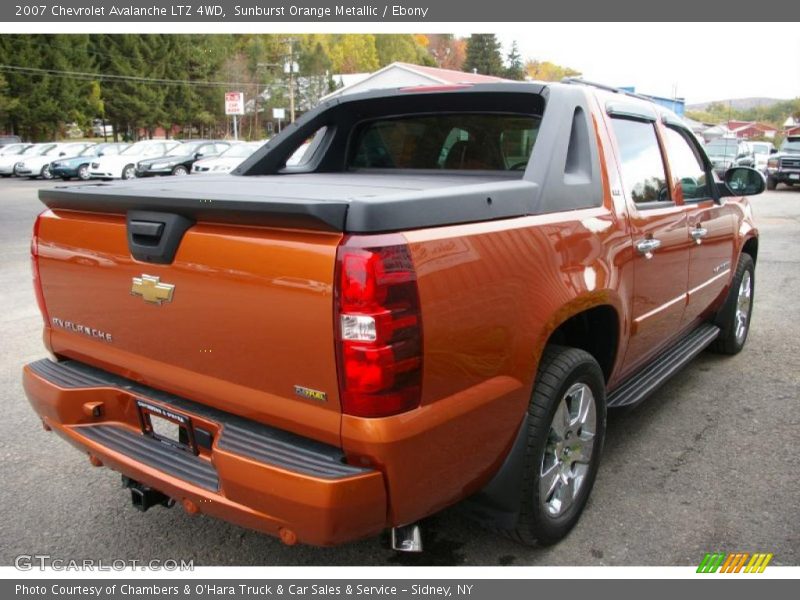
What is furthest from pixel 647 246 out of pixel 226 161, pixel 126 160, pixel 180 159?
pixel 126 160

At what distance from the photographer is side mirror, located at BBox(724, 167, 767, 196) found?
183 inches

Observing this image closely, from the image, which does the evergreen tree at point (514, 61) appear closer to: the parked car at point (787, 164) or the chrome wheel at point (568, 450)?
the parked car at point (787, 164)

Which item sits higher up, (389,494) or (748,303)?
(389,494)

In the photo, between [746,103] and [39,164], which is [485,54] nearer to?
[39,164]

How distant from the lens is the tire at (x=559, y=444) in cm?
261

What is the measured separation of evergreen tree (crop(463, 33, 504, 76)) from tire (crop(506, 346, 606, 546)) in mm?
87947

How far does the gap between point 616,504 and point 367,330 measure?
186cm

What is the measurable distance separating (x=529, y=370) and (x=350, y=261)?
0.89m

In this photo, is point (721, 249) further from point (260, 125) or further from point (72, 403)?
point (260, 125)

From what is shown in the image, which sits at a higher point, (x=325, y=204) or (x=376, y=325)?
(x=325, y=204)

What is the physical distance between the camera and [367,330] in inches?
77.8

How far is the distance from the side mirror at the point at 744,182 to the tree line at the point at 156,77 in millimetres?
50467

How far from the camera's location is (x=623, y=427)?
13.4 feet

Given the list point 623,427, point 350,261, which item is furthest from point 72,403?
point 623,427
